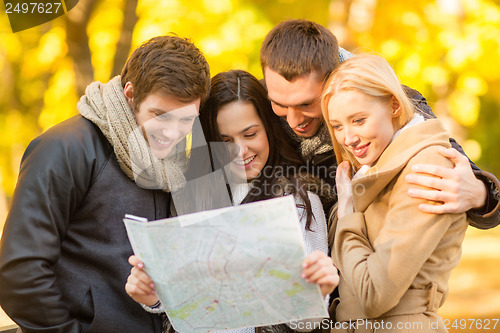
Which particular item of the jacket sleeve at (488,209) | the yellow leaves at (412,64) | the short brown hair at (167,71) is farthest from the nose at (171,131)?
the yellow leaves at (412,64)

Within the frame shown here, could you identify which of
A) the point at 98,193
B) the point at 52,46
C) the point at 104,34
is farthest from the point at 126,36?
the point at 98,193

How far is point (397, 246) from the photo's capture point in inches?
69.3

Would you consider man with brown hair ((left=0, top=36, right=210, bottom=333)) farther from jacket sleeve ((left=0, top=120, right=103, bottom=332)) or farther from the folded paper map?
the folded paper map

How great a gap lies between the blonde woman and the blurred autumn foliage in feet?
8.95

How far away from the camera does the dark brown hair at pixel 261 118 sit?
96.3 inches

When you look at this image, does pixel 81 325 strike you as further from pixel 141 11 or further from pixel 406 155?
pixel 141 11

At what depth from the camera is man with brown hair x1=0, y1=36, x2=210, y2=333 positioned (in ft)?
6.47

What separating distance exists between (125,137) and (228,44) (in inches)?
107

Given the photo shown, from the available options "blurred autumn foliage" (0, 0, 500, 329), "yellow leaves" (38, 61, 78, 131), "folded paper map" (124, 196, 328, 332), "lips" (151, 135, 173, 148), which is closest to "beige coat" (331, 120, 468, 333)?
"folded paper map" (124, 196, 328, 332)

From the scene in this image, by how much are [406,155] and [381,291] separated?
1.51 ft

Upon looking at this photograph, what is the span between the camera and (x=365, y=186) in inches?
76.7

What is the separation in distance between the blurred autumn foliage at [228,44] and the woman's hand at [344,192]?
266 centimetres

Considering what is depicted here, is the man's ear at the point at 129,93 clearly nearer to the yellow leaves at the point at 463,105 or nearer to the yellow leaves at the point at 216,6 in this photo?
the yellow leaves at the point at 216,6

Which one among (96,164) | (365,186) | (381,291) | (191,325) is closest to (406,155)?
(365,186)
